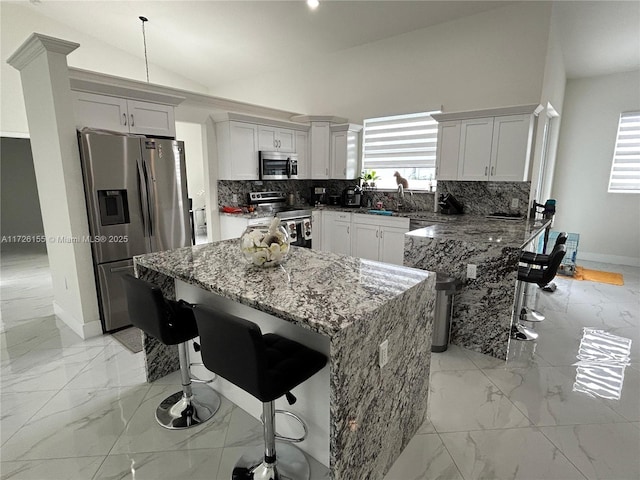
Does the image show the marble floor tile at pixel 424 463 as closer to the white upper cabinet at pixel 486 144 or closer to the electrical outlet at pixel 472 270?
the electrical outlet at pixel 472 270

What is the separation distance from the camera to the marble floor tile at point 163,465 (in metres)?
1.76

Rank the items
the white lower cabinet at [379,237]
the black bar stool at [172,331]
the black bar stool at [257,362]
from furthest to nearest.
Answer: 1. the white lower cabinet at [379,237]
2. the black bar stool at [172,331]
3. the black bar stool at [257,362]

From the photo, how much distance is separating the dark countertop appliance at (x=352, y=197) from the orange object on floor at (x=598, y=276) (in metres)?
3.47

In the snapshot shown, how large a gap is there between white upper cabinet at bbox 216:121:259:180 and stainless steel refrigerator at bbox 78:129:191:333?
117cm

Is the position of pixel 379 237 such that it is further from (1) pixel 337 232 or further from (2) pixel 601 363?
(2) pixel 601 363

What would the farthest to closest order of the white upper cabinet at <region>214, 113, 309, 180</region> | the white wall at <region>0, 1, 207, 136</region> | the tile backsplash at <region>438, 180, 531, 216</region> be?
the white wall at <region>0, 1, 207, 136</region> < the white upper cabinet at <region>214, 113, 309, 180</region> < the tile backsplash at <region>438, 180, 531, 216</region>

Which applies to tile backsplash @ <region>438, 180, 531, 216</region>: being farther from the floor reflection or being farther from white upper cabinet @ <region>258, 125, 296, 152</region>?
white upper cabinet @ <region>258, 125, 296, 152</region>

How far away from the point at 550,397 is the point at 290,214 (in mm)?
3724

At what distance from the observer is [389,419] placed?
5.58 feet

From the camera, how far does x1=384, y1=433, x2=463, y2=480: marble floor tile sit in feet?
5.71

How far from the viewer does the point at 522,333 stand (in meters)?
3.21

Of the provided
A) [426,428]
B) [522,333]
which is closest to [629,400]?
[522,333]

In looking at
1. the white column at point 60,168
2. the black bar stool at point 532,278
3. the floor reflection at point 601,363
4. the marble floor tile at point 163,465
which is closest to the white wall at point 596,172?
the floor reflection at point 601,363

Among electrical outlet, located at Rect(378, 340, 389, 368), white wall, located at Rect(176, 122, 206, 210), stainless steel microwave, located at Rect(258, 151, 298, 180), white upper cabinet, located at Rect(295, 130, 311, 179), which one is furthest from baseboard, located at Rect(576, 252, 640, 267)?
white wall, located at Rect(176, 122, 206, 210)
